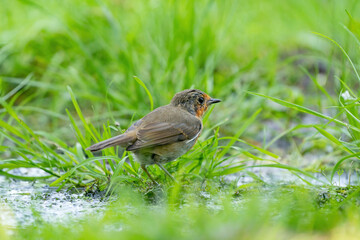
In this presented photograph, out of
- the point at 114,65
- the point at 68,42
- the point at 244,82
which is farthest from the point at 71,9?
the point at 244,82

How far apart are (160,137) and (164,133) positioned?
85 millimetres

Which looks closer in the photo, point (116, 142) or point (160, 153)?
point (116, 142)

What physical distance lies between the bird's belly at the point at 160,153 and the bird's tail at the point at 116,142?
0.11 metres

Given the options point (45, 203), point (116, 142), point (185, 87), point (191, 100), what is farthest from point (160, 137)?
point (185, 87)

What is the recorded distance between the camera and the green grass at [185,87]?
11.8 ft

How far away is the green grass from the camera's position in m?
3.61

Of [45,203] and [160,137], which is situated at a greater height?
[160,137]

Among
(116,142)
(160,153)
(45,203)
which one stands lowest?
(45,203)

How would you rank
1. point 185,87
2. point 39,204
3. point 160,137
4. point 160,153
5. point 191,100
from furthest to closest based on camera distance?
1. point 185,87
2. point 191,100
3. point 160,137
4. point 160,153
5. point 39,204

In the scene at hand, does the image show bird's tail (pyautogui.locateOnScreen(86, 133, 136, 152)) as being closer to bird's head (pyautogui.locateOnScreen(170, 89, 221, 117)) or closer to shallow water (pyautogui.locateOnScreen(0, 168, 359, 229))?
shallow water (pyautogui.locateOnScreen(0, 168, 359, 229))

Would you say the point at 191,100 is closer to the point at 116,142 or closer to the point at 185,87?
the point at 185,87

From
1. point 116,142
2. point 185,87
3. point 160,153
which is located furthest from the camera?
point 185,87

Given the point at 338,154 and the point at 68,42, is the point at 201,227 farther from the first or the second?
the point at 68,42

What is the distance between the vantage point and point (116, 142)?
12.7ft
